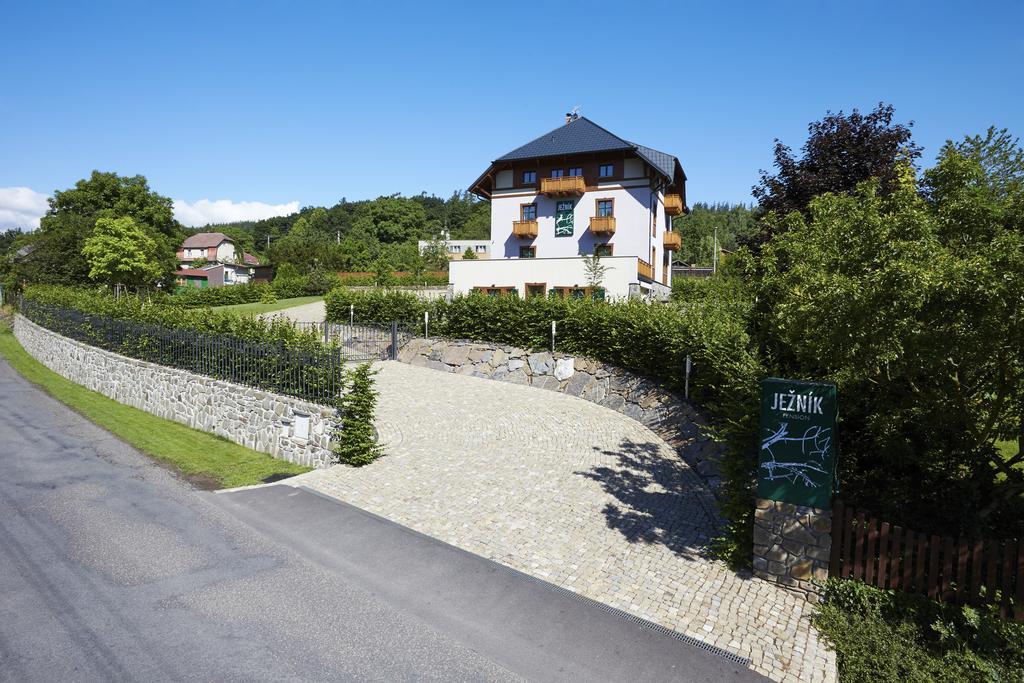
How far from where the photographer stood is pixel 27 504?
27.6 feet

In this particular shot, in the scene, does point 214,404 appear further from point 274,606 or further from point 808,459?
point 808,459

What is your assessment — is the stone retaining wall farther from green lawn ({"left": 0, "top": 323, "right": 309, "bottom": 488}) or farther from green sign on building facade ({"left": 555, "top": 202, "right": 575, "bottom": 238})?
green sign on building facade ({"left": 555, "top": 202, "right": 575, "bottom": 238})

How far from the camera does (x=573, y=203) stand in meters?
38.2

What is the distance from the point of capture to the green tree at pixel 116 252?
43750mm

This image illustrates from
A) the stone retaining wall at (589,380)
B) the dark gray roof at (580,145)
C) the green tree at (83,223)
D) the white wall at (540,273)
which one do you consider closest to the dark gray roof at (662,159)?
the dark gray roof at (580,145)

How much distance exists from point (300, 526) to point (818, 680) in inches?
256

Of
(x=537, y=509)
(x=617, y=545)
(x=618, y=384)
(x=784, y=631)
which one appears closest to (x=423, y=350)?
(x=618, y=384)

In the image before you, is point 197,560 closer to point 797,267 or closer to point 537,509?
point 537,509

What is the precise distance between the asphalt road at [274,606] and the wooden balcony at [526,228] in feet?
105

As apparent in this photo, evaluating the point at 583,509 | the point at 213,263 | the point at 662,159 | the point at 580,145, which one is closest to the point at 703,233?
the point at 662,159

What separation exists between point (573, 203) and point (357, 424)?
30.8m

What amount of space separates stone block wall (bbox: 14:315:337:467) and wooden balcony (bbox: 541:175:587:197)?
27.7 meters

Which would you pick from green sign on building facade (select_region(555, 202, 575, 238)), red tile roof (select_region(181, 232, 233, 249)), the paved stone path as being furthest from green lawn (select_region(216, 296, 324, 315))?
red tile roof (select_region(181, 232, 233, 249))

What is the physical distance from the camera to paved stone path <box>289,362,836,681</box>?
5789 mm
